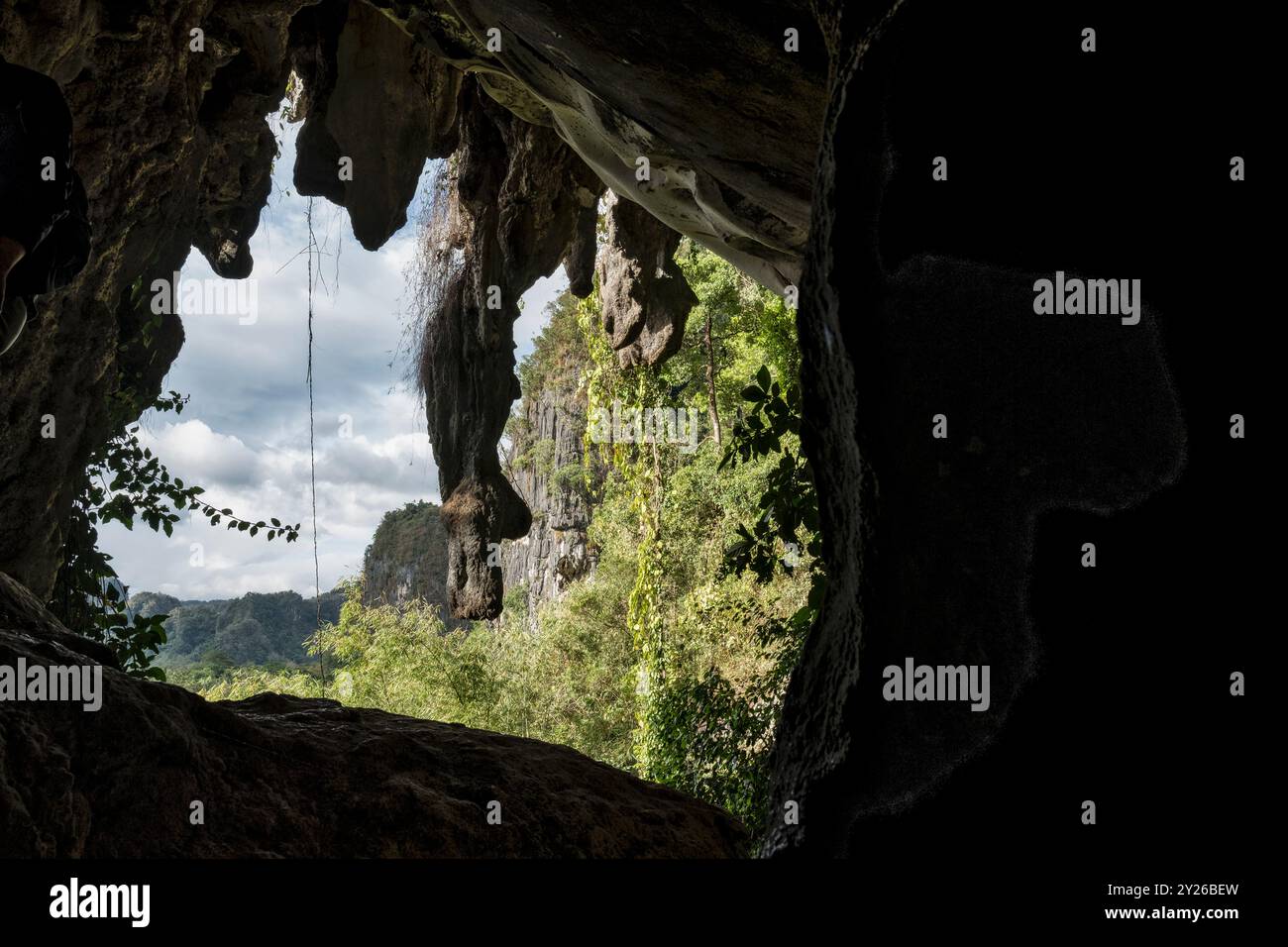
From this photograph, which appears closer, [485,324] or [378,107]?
[378,107]

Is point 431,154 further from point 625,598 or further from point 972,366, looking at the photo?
point 625,598

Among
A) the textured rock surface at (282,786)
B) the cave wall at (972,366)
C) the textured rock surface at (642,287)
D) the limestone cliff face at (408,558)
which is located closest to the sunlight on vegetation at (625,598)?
the textured rock surface at (642,287)

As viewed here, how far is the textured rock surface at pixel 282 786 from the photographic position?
2.01 meters

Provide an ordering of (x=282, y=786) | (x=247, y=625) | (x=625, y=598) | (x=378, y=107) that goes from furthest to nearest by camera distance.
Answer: (x=247, y=625) → (x=625, y=598) → (x=378, y=107) → (x=282, y=786)

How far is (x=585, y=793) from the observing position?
269cm

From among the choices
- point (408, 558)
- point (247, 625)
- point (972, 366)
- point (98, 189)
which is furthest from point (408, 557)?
point (972, 366)

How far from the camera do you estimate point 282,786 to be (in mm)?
2320

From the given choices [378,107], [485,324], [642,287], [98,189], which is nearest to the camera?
[98,189]

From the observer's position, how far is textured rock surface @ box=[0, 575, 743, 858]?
2.01 m

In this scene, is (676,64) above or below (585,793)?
above

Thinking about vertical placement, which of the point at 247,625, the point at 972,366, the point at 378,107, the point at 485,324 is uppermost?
the point at 378,107
